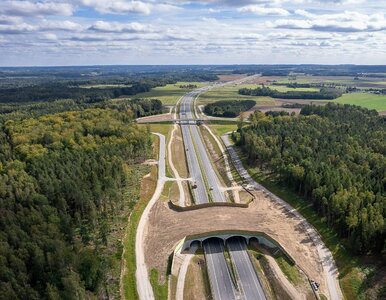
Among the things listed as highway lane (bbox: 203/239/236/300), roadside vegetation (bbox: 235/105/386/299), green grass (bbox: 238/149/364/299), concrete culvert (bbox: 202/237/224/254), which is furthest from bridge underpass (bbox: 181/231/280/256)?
roadside vegetation (bbox: 235/105/386/299)

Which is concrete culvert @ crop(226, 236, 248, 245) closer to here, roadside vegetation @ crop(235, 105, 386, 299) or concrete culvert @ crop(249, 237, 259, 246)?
concrete culvert @ crop(249, 237, 259, 246)

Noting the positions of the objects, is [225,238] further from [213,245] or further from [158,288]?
[158,288]

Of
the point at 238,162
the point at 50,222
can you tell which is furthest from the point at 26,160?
the point at 238,162

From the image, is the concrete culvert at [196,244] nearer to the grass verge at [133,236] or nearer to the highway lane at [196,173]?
the grass verge at [133,236]

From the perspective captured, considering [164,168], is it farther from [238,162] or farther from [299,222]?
[299,222]

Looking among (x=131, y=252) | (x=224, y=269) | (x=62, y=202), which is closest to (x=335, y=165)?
(x=224, y=269)
